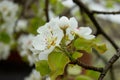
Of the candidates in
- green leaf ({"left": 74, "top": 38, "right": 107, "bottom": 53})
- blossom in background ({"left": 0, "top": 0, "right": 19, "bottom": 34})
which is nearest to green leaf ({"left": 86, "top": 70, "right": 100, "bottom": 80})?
green leaf ({"left": 74, "top": 38, "right": 107, "bottom": 53})

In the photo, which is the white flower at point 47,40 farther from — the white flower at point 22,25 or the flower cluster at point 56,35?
the white flower at point 22,25

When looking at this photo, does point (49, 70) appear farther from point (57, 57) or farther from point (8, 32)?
point (8, 32)

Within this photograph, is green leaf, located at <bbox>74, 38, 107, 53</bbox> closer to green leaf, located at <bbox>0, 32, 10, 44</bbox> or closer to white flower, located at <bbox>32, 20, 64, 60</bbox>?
white flower, located at <bbox>32, 20, 64, 60</bbox>

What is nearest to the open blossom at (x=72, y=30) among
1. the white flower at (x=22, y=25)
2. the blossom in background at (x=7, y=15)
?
the blossom in background at (x=7, y=15)

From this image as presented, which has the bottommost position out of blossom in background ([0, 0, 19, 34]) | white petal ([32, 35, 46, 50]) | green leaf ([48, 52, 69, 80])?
green leaf ([48, 52, 69, 80])

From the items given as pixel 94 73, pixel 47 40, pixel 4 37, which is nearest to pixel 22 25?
pixel 4 37

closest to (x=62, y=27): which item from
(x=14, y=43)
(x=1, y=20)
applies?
(x=1, y=20)
